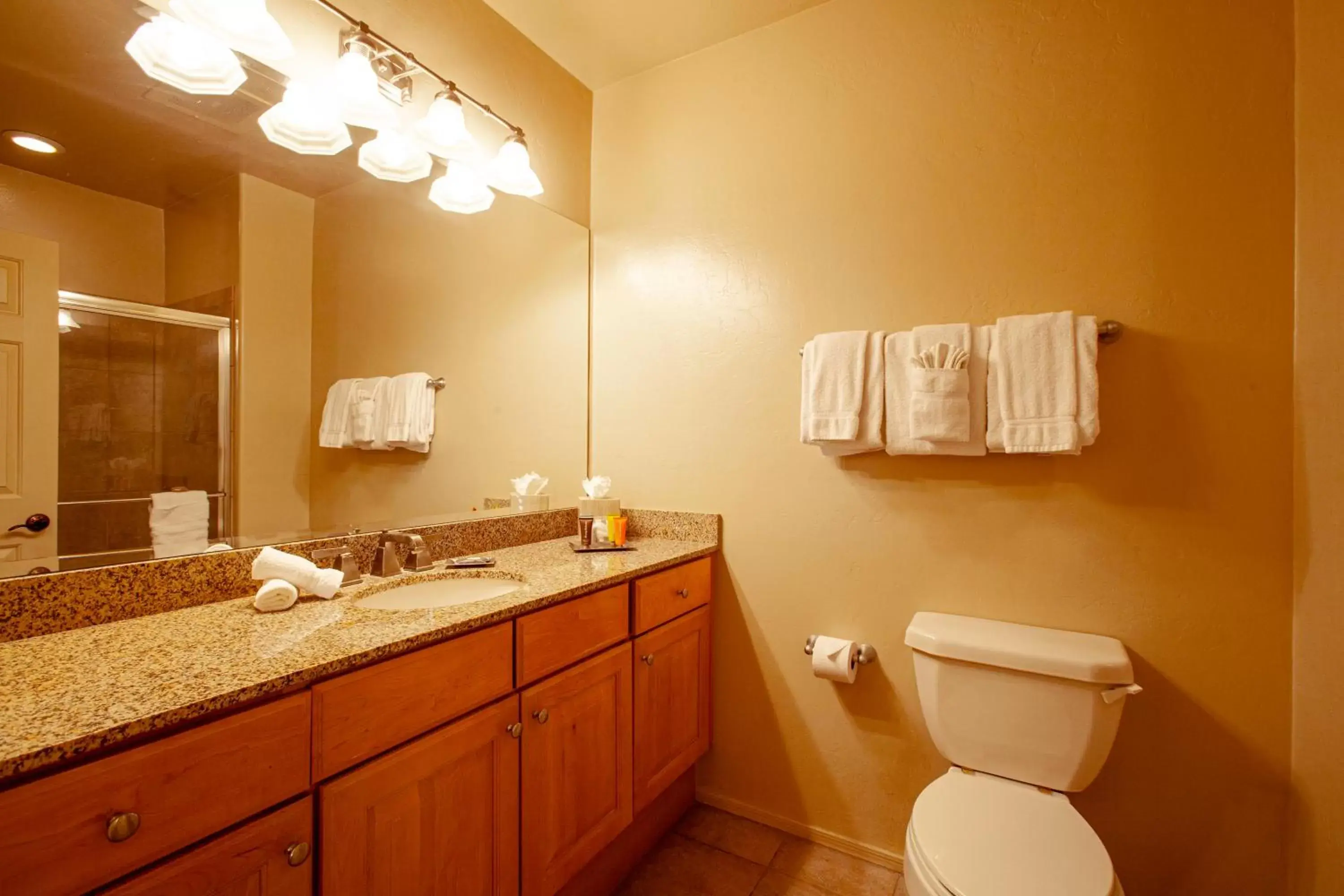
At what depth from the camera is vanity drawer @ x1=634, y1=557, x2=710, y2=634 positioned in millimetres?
1520

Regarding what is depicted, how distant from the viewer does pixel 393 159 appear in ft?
5.01

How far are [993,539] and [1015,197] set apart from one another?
0.90 meters

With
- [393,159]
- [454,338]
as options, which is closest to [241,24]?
[393,159]

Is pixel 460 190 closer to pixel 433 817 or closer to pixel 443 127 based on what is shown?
pixel 443 127

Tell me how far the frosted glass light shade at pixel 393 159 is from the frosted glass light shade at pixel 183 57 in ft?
1.02

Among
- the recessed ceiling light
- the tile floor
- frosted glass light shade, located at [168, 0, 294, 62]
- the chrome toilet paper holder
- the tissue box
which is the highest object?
frosted glass light shade, located at [168, 0, 294, 62]

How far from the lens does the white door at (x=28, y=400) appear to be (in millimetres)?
958

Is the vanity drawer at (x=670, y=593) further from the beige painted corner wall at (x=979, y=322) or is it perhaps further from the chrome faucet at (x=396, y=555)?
the chrome faucet at (x=396, y=555)

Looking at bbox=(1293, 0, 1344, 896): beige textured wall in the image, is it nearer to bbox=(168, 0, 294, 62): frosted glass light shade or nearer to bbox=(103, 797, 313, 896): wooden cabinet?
bbox=(103, 797, 313, 896): wooden cabinet

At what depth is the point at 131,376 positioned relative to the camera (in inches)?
42.7

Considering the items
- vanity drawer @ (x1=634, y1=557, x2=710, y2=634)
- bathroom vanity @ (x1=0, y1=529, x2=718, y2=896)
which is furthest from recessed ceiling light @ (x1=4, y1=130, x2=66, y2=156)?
vanity drawer @ (x1=634, y1=557, x2=710, y2=634)

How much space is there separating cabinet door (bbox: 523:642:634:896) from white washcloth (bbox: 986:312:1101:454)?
1.10 metres

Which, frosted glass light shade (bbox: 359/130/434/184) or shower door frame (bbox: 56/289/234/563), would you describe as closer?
shower door frame (bbox: 56/289/234/563)

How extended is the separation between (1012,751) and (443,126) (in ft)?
6.99
